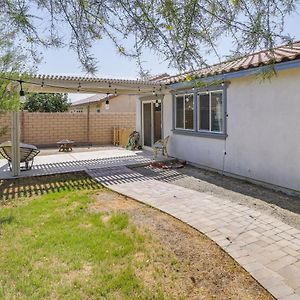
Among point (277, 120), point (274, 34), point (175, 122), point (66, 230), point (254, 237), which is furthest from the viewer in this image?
point (175, 122)

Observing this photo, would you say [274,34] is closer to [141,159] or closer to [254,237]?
[254,237]

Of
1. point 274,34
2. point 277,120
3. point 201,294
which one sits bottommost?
point 201,294

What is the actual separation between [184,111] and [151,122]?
378 cm

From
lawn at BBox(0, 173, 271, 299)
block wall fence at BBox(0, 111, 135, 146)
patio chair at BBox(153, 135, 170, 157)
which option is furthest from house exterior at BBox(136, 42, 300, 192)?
block wall fence at BBox(0, 111, 135, 146)

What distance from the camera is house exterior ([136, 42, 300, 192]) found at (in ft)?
26.8

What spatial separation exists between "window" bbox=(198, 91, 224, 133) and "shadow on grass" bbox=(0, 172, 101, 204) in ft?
15.8

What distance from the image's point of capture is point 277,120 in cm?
870

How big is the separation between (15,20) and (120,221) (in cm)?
424

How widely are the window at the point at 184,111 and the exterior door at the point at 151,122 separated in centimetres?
191

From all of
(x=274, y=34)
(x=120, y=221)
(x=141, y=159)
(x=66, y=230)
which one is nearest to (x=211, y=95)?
(x=141, y=159)

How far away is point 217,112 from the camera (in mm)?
11375

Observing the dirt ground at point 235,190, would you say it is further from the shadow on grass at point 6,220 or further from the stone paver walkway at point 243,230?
the shadow on grass at point 6,220

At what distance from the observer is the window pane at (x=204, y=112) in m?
11.9

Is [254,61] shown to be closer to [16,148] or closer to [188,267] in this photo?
[188,267]
